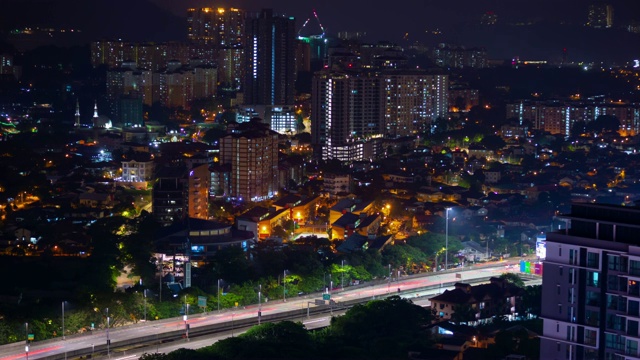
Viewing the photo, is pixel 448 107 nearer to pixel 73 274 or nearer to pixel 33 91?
pixel 33 91

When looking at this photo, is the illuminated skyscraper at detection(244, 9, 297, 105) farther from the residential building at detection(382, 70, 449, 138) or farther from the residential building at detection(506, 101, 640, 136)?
the residential building at detection(506, 101, 640, 136)

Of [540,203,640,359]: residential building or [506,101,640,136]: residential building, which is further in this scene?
[506,101,640,136]: residential building

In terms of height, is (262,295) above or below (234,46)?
below

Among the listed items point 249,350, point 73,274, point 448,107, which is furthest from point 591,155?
point 249,350

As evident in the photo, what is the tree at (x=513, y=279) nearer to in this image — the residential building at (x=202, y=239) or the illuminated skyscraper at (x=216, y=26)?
the residential building at (x=202, y=239)

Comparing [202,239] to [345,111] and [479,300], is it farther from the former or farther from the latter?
[345,111]

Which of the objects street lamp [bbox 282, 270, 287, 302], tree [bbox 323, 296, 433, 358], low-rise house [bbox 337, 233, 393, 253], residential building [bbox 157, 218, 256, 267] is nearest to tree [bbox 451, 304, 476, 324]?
tree [bbox 323, 296, 433, 358]
